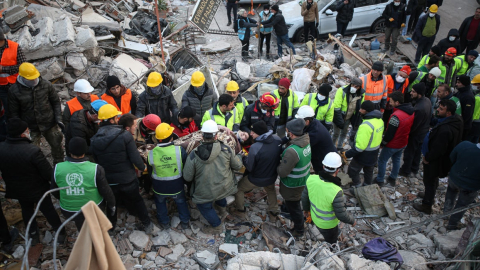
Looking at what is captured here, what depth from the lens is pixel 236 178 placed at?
202 inches

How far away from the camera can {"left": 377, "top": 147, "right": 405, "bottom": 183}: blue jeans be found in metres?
5.80

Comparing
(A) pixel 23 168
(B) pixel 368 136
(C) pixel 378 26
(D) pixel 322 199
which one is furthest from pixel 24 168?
(C) pixel 378 26

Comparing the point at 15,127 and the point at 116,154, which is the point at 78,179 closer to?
the point at 116,154

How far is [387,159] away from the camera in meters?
5.94

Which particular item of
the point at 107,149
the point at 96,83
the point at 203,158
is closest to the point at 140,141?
the point at 107,149

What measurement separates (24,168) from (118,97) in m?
1.94

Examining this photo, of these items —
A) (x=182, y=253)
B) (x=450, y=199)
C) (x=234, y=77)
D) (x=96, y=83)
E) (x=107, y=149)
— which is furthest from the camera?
(x=234, y=77)

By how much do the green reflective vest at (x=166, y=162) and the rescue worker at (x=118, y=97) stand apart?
169 centimetres

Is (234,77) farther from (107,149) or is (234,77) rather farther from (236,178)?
(107,149)

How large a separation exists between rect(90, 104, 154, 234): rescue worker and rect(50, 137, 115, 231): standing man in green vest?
0.31m

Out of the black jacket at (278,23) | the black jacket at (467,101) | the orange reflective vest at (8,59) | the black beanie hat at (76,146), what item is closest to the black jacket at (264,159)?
the black beanie hat at (76,146)

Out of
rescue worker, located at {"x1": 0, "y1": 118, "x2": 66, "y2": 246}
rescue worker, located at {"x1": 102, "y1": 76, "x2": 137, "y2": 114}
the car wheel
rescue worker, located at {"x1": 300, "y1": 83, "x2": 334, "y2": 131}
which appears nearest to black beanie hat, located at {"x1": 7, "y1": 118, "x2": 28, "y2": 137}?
rescue worker, located at {"x1": 0, "y1": 118, "x2": 66, "y2": 246}

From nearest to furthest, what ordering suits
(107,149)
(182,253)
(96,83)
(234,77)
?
(107,149) → (182,253) → (96,83) → (234,77)

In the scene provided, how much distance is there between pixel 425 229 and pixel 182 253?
3.87m
